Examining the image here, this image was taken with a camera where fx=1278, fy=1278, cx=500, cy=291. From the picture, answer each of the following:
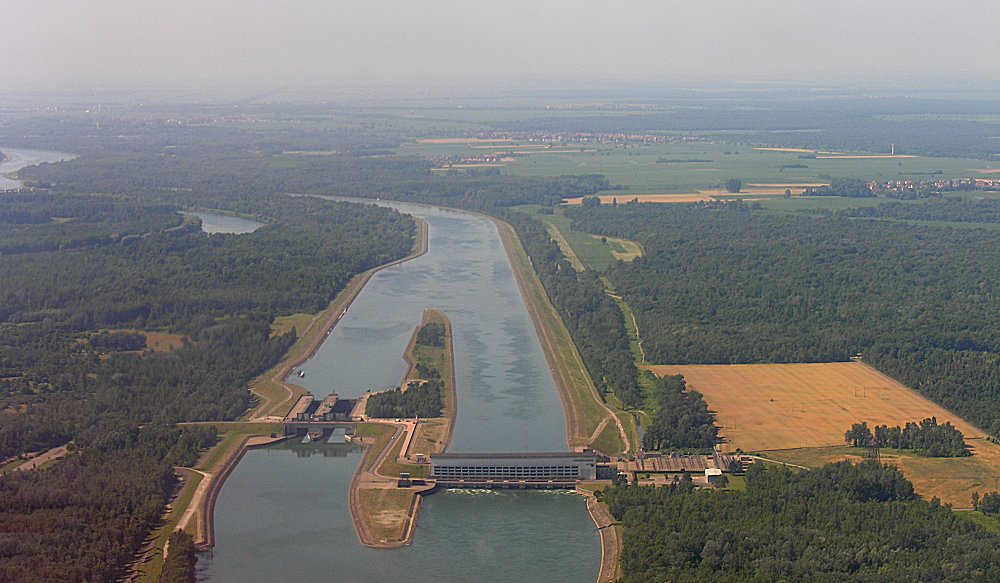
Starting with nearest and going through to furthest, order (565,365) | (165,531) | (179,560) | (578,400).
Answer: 1. (179,560)
2. (165,531)
3. (578,400)
4. (565,365)

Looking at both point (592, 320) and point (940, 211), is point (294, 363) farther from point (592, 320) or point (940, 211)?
point (940, 211)

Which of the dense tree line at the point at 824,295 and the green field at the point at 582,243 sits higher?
the dense tree line at the point at 824,295

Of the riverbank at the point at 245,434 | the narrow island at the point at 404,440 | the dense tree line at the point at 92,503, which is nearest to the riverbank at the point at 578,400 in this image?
the narrow island at the point at 404,440

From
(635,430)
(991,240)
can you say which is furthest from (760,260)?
(635,430)

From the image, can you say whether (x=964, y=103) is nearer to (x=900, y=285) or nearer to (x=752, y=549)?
(x=900, y=285)

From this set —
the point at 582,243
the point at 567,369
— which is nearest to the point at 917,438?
the point at 567,369

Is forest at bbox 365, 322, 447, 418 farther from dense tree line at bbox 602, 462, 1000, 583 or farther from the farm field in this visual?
the farm field

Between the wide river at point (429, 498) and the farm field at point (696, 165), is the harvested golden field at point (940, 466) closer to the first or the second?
the wide river at point (429, 498)
